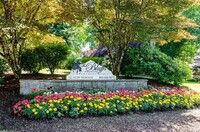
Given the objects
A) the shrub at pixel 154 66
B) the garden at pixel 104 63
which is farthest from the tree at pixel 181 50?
the shrub at pixel 154 66

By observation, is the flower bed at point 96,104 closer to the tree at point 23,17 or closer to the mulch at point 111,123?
the mulch at point 111,123

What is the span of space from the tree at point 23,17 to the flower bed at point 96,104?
9.18 feet

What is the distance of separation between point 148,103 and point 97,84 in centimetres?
169

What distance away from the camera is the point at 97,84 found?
6.13 m

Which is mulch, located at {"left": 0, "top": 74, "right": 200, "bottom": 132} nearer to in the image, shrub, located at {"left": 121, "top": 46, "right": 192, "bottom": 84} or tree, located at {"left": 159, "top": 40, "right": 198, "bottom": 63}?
shrub, located at {"left": 121, "top": 46, "right": 192, "bottom": 84}

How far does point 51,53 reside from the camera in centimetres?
880

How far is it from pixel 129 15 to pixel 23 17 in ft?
10.8

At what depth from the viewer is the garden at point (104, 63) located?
406 cm

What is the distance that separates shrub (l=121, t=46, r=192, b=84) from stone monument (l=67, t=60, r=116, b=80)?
2015 millimetres

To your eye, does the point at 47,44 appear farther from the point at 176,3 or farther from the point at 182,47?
the point at 182,47

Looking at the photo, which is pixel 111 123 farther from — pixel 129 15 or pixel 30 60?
pixel 30 60

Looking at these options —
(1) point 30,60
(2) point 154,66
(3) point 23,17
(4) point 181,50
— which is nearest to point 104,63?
(2) point 154,66

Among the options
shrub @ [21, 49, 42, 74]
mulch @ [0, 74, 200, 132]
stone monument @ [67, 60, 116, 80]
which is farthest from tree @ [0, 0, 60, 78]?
mulch @ [0, 74, 200, 132]

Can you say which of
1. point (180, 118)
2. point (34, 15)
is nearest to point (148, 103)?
point (180, 118)
